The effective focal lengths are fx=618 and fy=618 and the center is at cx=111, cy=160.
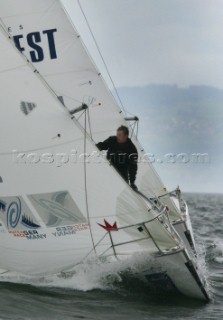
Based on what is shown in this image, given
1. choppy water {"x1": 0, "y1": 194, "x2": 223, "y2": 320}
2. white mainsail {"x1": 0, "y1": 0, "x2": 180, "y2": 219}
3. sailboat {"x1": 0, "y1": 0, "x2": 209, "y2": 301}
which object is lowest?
choppy water {"x1": 0, "y1": 194, "x2": 223, "y2": 320}

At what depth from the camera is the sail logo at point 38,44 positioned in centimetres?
1246

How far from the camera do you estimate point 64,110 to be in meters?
8.22

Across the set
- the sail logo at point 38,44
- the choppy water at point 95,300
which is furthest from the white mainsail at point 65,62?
the choppy water at point 95,300

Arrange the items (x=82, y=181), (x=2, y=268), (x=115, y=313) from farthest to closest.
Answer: (x=2, y=268), (x=82, y=181), (x=115, y=313)

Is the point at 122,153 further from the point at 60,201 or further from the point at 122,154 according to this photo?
the point at 60,201

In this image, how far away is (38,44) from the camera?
1259 centimetres

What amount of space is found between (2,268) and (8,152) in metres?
1.78

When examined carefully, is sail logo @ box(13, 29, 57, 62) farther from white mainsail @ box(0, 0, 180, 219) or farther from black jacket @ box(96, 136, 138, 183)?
black jacket @ box(96, 136, 138, 183)

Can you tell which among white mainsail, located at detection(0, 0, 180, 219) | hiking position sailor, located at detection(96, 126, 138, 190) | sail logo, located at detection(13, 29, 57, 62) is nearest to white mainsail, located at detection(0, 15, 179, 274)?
hiking position sailor, located at detection(96, 126, 138, 190)

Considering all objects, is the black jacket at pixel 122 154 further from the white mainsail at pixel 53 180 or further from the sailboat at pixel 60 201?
the white mainsail at pixel 53 180

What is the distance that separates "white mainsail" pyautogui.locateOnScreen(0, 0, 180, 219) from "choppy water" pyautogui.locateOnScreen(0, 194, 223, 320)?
3.97 metres

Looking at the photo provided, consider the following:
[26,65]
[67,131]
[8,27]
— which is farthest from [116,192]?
[8,27]

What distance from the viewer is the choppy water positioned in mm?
7645

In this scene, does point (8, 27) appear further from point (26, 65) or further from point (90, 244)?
point (90, 244)
